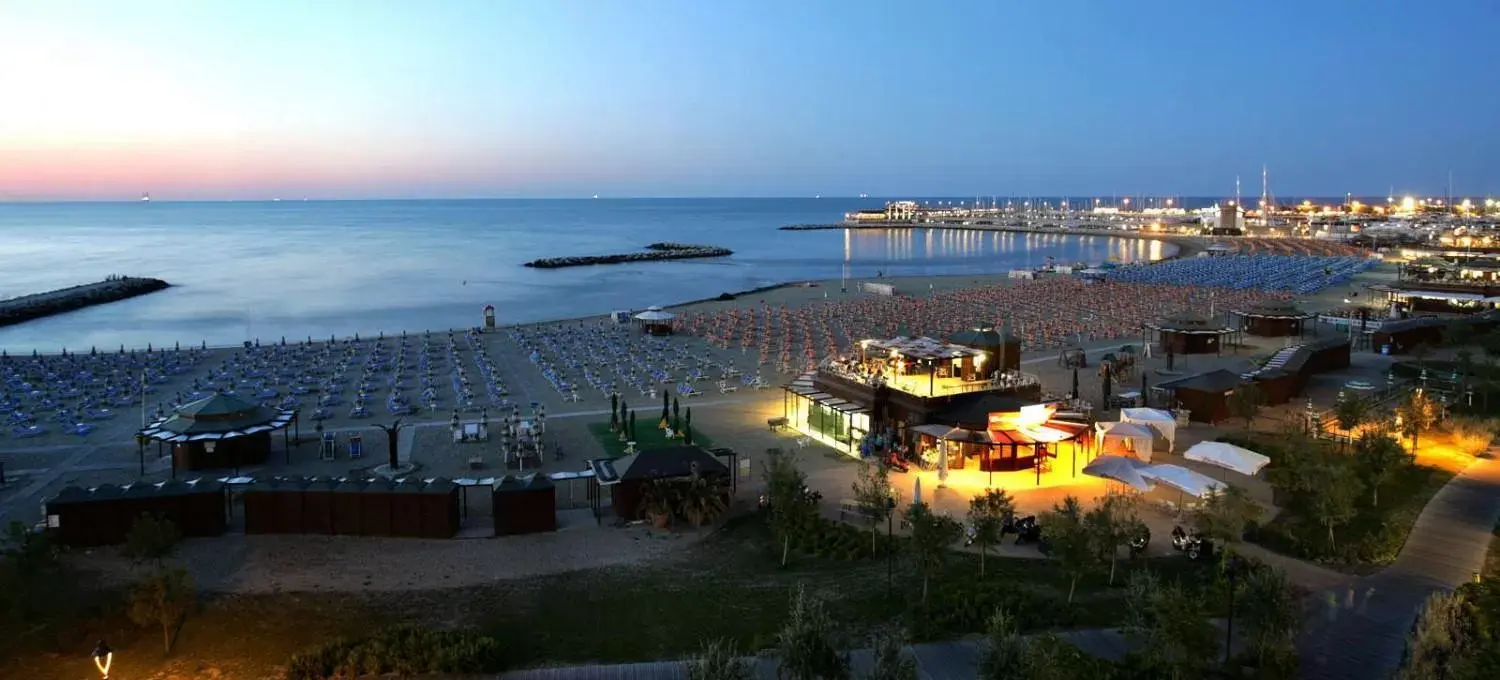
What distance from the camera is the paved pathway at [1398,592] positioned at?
34.9 ft

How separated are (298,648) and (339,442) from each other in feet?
41.0

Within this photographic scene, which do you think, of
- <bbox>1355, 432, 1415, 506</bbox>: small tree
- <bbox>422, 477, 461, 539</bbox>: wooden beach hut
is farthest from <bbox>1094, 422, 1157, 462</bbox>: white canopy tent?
<bbox>422, 477, 461, 539</bbox>: wooden beach hut

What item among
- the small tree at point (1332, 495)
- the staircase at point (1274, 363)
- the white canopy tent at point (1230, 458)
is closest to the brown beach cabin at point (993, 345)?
the staircase at point (1274, 363)

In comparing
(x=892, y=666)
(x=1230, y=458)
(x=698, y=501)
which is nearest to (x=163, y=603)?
(x=698, y=501)

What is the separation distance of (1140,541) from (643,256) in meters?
102

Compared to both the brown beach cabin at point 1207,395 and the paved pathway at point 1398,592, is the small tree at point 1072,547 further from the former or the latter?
the brown beach cabin at point 1207,395

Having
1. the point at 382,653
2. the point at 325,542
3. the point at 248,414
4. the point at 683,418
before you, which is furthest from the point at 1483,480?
the point at 248,414

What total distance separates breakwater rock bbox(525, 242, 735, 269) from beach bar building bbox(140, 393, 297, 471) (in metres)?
78.9

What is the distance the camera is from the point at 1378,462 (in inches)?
686

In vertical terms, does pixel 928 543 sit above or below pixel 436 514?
above

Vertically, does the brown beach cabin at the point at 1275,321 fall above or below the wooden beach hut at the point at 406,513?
above

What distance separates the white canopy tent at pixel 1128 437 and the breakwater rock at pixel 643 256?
275ft

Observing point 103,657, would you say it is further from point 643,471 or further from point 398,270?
point 398,270

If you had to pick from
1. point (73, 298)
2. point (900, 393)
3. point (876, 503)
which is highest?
point (73, 298)
